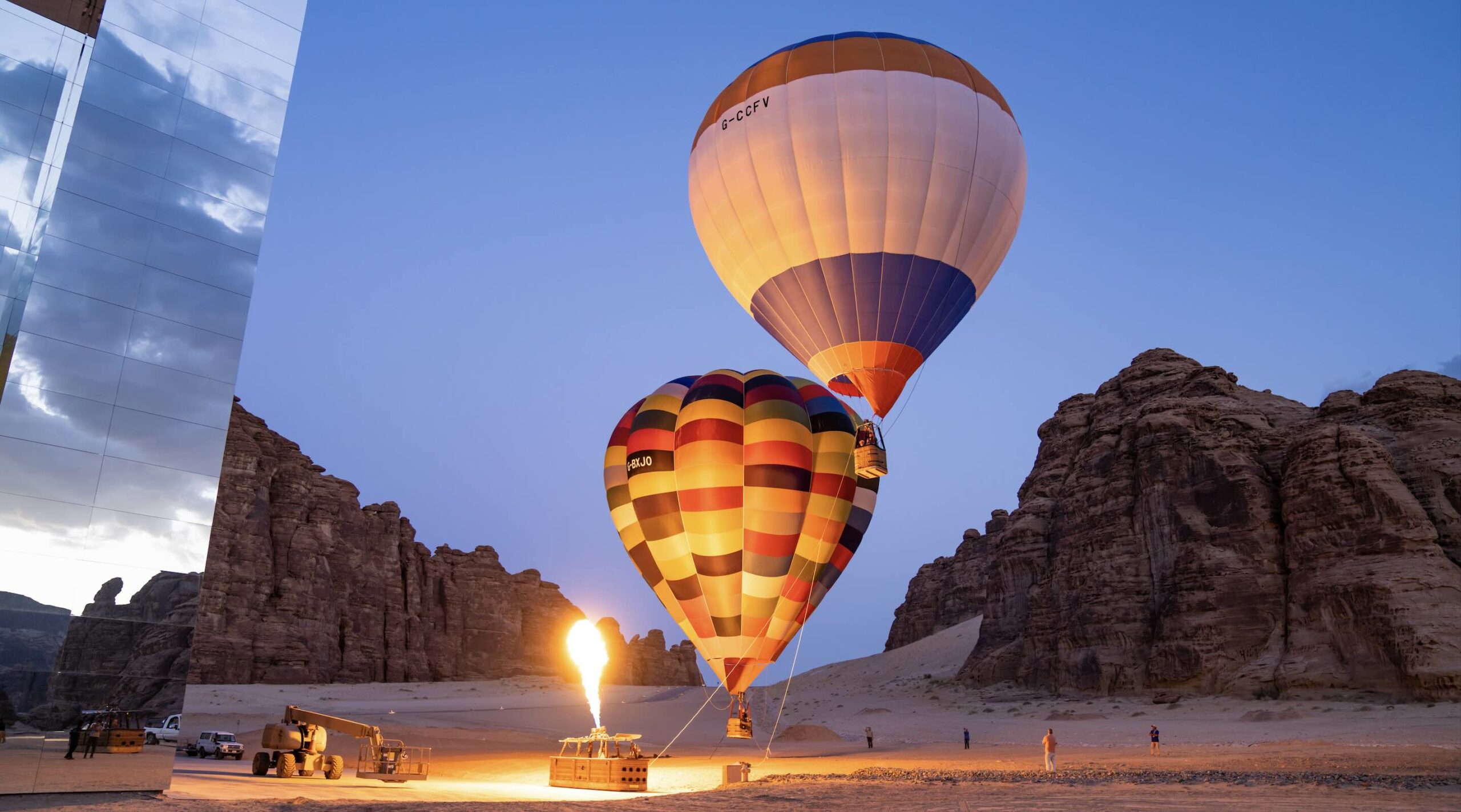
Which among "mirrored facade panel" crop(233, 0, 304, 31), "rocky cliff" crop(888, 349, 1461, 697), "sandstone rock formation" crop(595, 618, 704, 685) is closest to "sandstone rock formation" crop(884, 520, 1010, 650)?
"sandstone rock formation" crop(595, 618, 704, 685)

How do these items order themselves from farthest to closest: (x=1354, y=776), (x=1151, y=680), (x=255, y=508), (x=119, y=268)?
(x=255, y=508)
(x=1151, y=680)
(x=1354, y=776)
(x=119, y=268)

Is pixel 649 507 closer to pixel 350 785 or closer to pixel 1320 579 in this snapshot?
pixel 350 785

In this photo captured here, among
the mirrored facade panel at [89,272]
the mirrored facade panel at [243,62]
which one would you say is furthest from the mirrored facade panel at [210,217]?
the mirrored facade panel at [243,62]

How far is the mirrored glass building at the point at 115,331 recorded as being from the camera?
33.8ft

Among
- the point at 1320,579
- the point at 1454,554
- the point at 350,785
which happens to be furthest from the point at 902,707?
the point at 350,785

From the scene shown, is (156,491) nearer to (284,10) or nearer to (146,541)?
(146,541)

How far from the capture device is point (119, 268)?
11.5 meters

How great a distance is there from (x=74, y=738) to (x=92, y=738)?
0.17 meters

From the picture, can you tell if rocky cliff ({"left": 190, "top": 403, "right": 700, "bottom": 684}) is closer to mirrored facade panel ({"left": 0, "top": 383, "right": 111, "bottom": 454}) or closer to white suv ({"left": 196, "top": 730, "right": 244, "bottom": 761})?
white suv ({"left": 196, "top": 730, "right": 244, "bottom": 761})

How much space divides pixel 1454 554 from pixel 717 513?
3383 centimetres

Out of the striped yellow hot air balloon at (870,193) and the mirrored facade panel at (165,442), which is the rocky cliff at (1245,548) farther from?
the mirrored facade panel at (165,442)

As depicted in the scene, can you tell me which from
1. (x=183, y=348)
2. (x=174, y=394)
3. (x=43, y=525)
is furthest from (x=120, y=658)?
(x=183, y=348)

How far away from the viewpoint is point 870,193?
1752cm

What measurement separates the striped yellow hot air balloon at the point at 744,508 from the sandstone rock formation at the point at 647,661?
64.5m
